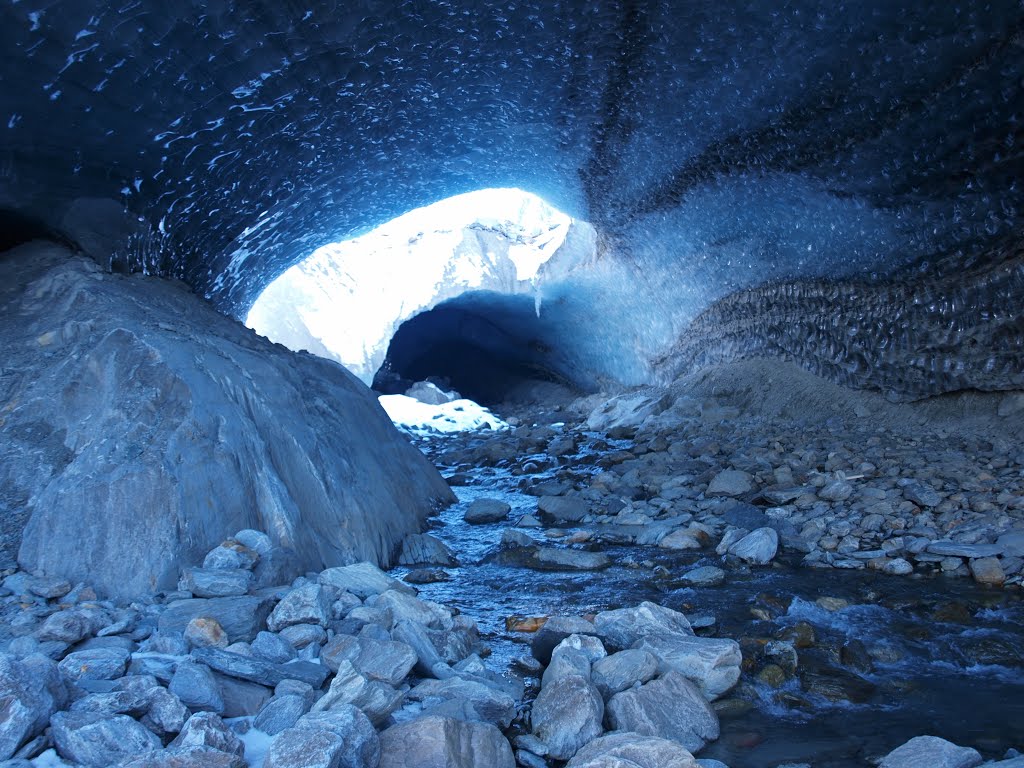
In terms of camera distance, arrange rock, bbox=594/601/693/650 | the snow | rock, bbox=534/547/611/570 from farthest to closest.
A: the snow
rock, bbox=534/547/611/570
rock, bbox=594/601/693/650

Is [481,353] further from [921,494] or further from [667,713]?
[667,713]

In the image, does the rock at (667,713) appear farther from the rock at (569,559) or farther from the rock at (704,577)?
the rock at (569,559)

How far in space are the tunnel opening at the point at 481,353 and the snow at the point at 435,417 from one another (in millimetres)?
2548

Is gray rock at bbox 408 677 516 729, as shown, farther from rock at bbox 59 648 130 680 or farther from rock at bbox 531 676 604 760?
rock at bbox 59 648 130 680

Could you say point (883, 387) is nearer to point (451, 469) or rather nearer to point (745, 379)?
point (745, 379)

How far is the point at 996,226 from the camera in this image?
18.1 feet

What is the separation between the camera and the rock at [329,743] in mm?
2084

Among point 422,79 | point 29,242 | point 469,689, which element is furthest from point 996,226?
point 29,242

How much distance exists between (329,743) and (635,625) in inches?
68.0

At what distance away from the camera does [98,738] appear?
2137 mm

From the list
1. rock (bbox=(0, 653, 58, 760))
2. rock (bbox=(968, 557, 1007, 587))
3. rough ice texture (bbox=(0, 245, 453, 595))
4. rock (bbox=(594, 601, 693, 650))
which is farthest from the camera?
rock (bbox=(968, 557, 1007, 587))

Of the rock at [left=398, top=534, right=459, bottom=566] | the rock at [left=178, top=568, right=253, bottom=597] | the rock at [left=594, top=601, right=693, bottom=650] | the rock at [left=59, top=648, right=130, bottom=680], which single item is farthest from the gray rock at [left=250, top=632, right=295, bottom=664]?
the rock at [left=398, top=534, right=459, bottom=566]

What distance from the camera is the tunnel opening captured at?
16.2 metres

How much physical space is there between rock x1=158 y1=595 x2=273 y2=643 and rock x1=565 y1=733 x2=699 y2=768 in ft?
4.82
